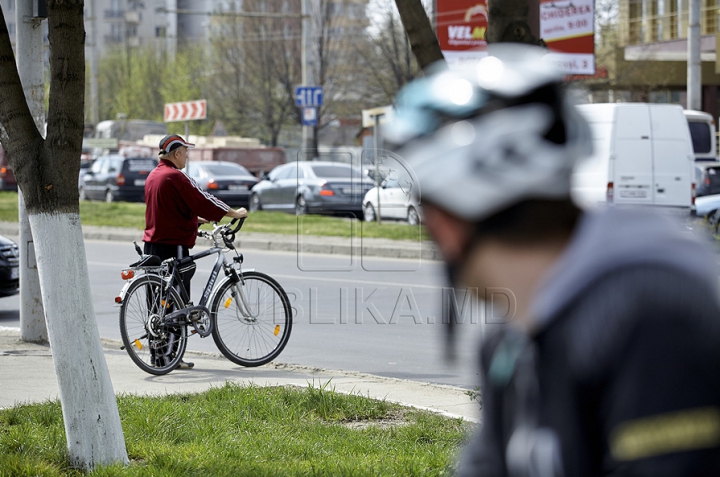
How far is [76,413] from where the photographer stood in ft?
15.9

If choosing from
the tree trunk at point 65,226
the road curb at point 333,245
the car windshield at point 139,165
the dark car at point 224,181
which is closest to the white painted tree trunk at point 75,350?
the tree trunk at point 65,226

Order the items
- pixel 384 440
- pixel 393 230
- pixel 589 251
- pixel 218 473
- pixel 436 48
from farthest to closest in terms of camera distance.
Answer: pixel 393 230, pixel 384 440, pixel 436 48, pixel 218 473, pixel 589 251

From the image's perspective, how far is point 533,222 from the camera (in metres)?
1.30

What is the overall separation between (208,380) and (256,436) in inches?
91.9

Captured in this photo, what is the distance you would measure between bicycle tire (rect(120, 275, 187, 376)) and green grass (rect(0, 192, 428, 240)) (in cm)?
931

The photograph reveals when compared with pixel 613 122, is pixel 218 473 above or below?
below

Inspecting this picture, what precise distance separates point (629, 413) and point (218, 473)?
12.4 ft

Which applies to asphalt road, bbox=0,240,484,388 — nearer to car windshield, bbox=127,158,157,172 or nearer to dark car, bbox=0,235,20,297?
dark car, bbox=0,235,20,297

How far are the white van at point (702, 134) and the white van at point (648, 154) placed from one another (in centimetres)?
952

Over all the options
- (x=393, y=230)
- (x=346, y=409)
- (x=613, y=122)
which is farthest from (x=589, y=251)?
(x=393, y=230)

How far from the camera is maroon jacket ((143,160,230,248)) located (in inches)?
313

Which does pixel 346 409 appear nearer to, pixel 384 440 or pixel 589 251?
pixel 384 440

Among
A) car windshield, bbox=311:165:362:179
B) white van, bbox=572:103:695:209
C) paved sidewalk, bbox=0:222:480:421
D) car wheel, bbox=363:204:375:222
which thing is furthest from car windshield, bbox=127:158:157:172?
paved sidewalk, bbox=0:222:480:421

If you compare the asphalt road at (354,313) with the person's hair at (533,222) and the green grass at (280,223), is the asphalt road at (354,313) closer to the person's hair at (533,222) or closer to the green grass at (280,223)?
the green grass at (280,223)
